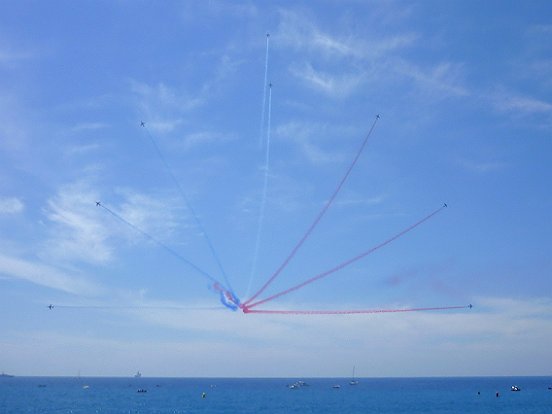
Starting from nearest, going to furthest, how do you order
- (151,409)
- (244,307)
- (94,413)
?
(244,307), (94,413), (151,409)

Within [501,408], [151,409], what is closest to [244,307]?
[151,409]

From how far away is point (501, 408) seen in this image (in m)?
144

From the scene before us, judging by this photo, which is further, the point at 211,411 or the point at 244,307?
the point at 211,411

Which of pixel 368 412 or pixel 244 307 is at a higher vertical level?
pixel 244 307

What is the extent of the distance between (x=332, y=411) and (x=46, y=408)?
2991 inches

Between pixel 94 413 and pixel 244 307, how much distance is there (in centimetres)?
10651

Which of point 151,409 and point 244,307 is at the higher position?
point 244,307

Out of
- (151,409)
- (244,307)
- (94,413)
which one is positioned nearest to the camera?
(244,307)

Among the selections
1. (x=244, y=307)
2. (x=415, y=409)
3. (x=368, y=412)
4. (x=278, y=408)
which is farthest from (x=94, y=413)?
(x=244, y=307)

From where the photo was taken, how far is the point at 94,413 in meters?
135

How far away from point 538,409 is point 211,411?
82685mm

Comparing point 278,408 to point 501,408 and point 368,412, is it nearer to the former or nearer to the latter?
point 368,412

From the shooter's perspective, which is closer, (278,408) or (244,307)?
(244,307)

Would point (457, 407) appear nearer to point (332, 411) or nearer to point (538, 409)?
point (538, 409)
